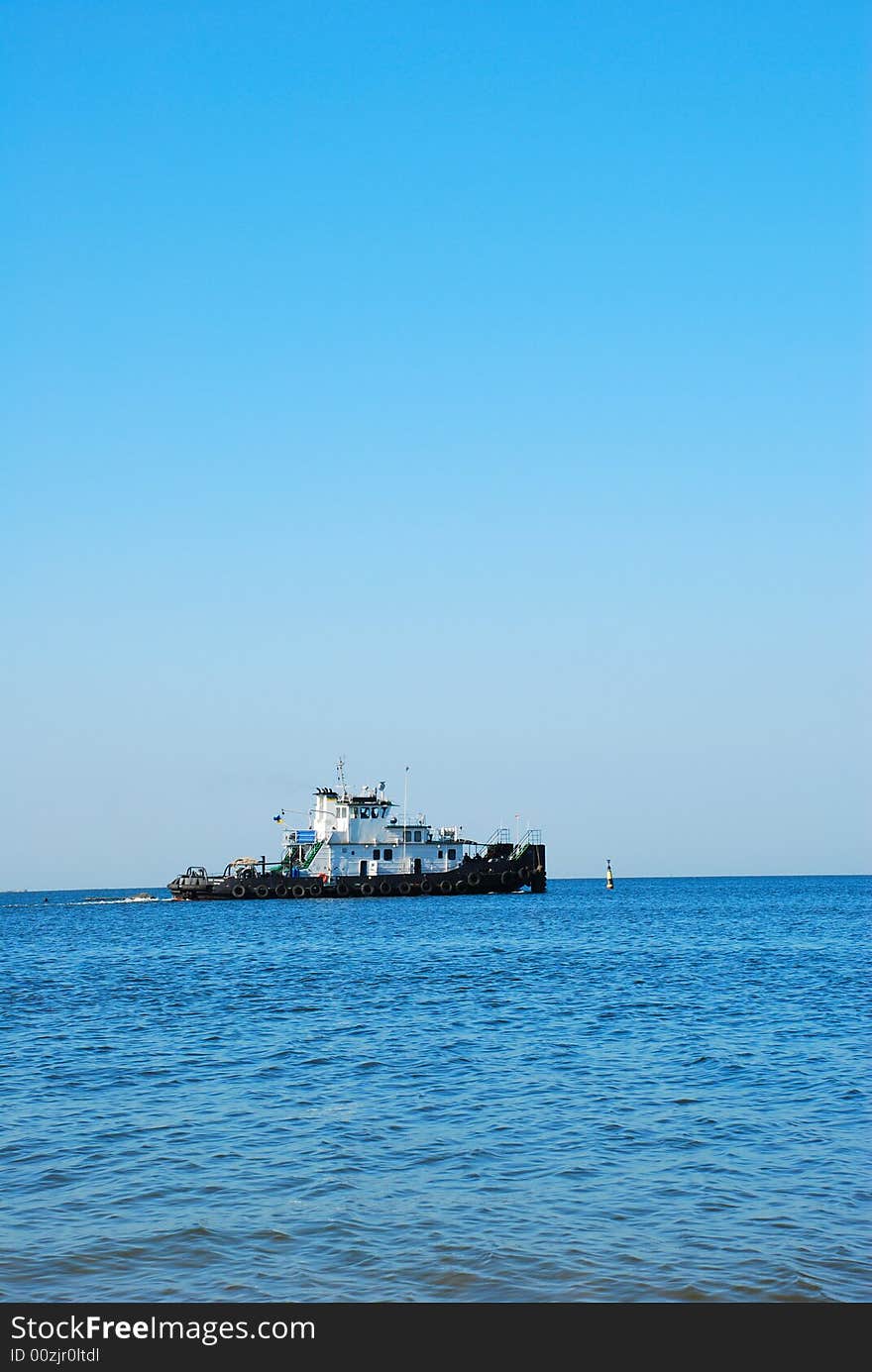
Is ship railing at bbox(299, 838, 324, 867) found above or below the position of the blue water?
above

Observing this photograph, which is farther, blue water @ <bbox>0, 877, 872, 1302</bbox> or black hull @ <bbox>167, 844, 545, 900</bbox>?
black hull @ <bbox>167, 844, 545, 900</bbox>

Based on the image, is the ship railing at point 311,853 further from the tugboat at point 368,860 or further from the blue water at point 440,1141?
the blue water at point 440,1141

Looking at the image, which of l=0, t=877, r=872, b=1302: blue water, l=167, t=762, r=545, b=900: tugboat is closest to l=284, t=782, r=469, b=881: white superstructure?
l=167, t=762, r=545, b=900: tugboat

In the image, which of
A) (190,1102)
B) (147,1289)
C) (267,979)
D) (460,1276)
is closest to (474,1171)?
(460,1276)

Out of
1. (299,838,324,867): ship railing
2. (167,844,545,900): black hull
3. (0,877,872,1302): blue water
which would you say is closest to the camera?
(0,877,872,1302): blue water

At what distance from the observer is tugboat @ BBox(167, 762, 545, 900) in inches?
3679

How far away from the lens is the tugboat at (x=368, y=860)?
93438mm

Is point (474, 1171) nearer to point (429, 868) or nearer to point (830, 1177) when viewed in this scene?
point (830, 1177)

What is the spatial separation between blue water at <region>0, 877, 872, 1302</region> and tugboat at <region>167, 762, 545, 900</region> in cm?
5890

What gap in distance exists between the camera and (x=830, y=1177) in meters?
12.8

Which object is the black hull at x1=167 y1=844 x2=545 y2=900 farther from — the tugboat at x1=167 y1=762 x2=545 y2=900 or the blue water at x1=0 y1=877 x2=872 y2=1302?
the blue water at x1=0 y1=877 x2=872 y2=1302

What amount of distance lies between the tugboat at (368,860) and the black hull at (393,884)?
0.26ft

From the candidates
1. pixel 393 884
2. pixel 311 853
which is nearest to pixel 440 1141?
pixel 393 884
